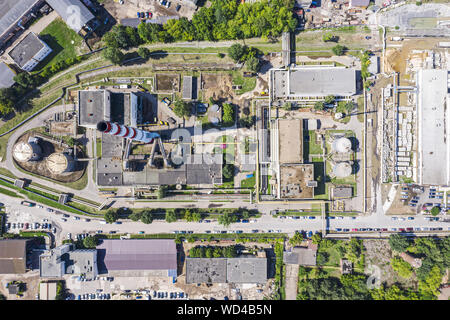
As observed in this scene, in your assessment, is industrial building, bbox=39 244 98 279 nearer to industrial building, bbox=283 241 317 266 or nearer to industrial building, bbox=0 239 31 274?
industrial building, bbox=0 239 31 274

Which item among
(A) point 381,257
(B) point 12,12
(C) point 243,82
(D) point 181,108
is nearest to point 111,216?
(D) point 181,108

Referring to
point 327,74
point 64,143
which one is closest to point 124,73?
point 64,143

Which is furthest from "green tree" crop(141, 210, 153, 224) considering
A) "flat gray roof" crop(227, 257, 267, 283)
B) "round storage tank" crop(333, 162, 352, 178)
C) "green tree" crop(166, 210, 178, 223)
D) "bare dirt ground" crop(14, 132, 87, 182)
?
"round storage tank" crop(333, 162, 352, 178)

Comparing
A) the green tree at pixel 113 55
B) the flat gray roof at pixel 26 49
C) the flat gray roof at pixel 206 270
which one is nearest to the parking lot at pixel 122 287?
the flat gray roof at pixel 206 270

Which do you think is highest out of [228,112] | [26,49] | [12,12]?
[12,12]

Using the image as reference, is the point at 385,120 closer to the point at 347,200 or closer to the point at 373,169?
the point at 373,169

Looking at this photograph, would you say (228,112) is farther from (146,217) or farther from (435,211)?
(435,211)
